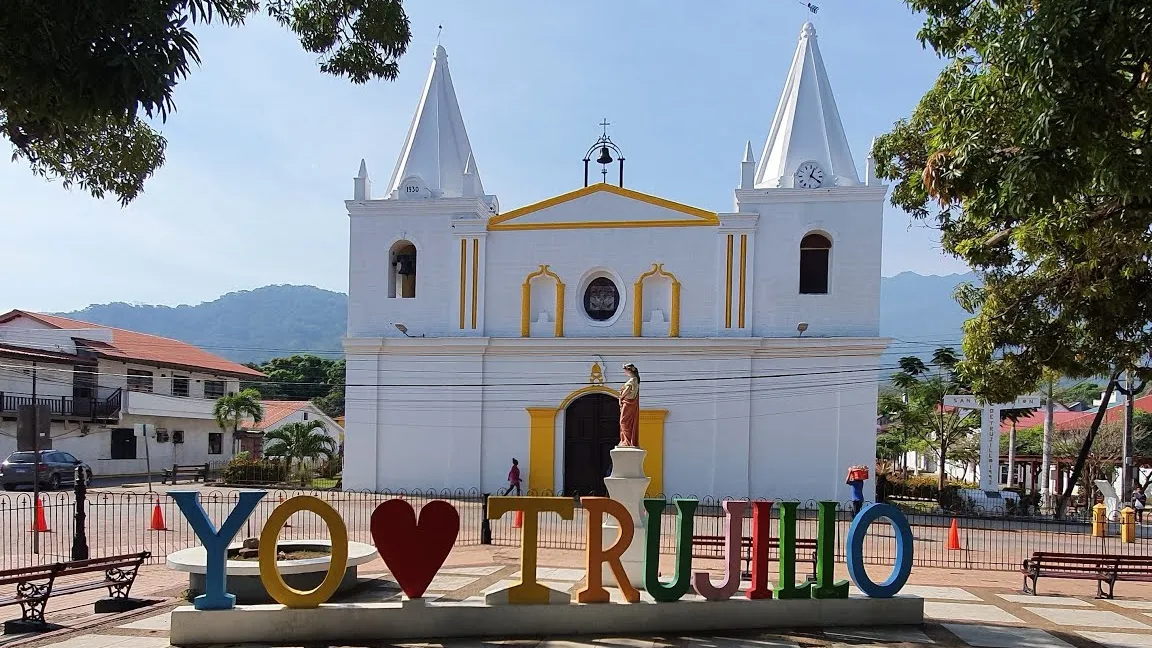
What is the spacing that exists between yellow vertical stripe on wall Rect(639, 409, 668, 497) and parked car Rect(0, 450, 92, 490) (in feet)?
47.7

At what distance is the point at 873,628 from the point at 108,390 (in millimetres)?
29696

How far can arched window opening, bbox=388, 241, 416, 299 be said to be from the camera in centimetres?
2703

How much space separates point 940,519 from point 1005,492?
6.62 meters

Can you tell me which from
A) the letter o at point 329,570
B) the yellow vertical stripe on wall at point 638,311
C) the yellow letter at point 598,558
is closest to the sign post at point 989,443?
the yellow vertical stripe on wall at point 638,311

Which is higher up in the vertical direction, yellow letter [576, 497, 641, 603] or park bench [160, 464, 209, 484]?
yellow letter [576, 497, 641, 603]

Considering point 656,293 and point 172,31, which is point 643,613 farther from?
point 656,293

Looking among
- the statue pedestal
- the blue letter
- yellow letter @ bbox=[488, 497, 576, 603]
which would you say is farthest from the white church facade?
the blue letter

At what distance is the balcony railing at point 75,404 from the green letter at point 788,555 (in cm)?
2676

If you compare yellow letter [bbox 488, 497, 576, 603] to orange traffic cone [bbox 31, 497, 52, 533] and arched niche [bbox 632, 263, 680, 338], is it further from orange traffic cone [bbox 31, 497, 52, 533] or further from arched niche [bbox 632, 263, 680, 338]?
arched niche [bbox 632, 263, 680, 338]

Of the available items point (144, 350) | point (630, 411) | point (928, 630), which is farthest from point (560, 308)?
point (144, 350)

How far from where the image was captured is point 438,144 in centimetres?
2770

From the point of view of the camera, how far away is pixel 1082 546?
709 inches

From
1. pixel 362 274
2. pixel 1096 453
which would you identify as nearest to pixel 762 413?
pixel 362 274

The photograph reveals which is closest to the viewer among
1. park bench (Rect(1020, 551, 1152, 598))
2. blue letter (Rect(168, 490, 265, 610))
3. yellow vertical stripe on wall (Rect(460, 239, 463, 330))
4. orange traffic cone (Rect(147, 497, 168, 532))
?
blue letter (Rect(168, 490, 265, 610))
